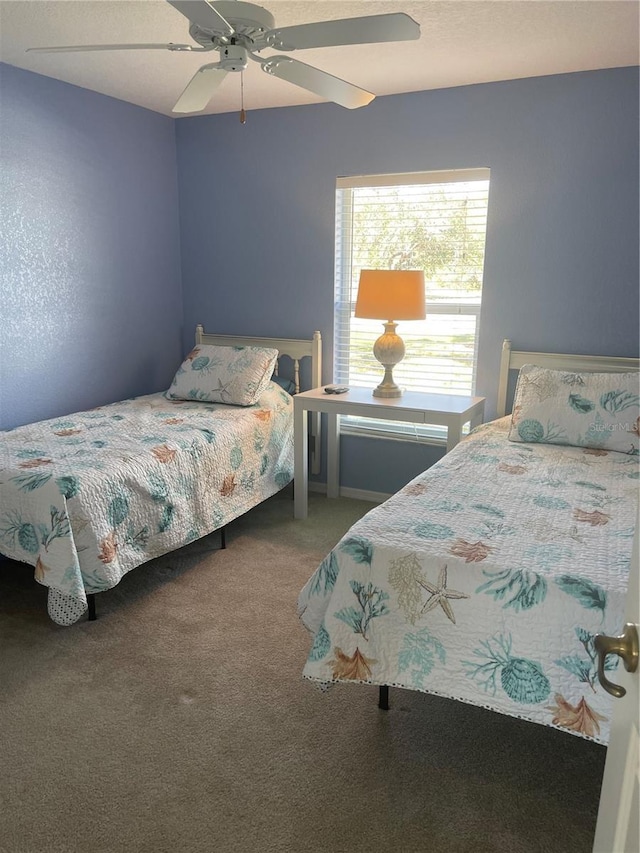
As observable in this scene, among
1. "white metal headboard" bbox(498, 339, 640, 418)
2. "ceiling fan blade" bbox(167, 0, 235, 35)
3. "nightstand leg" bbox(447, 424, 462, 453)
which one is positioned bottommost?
"nightstand leg" bbox(447, 424, 462, 453)

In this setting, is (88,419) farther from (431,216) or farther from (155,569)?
(431,216)

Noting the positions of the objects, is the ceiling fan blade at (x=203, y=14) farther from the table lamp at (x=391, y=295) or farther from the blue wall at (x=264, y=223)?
the blue wall at (x=264, y=223)

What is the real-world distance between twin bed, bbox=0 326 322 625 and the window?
0.37 m

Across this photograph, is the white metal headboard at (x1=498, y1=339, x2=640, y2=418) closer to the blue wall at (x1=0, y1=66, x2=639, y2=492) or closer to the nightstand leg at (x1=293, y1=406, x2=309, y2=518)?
the blue wall at (x1=0, y1=66, x2=639, y2=492)

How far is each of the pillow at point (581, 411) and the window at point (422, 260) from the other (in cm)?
64

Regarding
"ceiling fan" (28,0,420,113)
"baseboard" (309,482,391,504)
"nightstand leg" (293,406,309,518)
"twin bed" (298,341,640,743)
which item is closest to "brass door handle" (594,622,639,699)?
"twin bed" (298,341,640,743)

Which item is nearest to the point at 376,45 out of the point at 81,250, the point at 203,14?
the point at 203,14

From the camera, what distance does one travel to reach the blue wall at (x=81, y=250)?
3162 mm

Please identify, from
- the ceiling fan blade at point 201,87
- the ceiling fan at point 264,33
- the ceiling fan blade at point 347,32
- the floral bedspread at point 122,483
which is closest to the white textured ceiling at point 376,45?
the ceiling fan blade at point 201,87

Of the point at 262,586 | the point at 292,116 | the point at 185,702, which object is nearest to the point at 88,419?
the point at 262,586

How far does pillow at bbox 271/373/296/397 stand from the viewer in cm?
397

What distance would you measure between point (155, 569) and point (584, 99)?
302cm

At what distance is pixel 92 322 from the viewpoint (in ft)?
12.0

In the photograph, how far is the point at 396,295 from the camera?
128 inches
